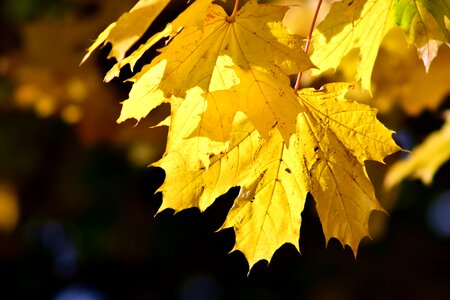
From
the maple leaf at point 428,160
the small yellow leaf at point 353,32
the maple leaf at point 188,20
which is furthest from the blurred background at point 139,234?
the maple leaf at point 188,20

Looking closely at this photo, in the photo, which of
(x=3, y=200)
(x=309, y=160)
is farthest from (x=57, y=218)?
(x=309, y=160)

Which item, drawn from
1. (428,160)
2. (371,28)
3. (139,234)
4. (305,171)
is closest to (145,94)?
(305,171)

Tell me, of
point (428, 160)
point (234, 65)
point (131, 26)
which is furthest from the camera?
point (428, 160)

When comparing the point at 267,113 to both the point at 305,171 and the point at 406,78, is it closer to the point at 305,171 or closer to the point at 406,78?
the point at 305,171

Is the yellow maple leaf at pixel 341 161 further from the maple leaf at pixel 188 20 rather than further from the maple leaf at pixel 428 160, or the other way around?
the maple leaf at pixel 428 160

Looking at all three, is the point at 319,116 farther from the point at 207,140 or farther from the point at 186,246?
the point at 186,246

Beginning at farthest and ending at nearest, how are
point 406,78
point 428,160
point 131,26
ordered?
point 428,160, point 406,78, point 131,26

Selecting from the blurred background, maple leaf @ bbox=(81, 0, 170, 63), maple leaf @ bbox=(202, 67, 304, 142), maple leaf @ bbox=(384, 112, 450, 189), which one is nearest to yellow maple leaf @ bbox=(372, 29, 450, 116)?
maple leaf @ bbox=(384, 112, 450, 189)
